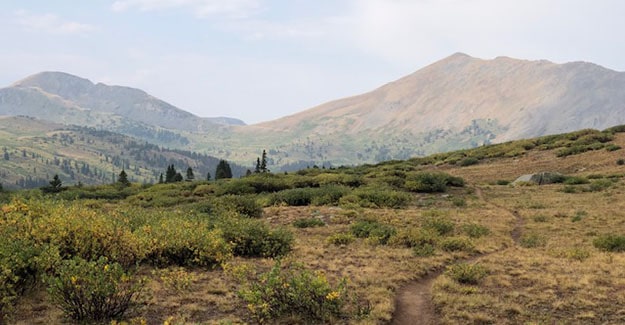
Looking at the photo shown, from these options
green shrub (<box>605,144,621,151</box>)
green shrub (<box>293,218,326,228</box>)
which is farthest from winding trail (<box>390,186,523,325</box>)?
green shrub (<box>605,144,621,151</box>)

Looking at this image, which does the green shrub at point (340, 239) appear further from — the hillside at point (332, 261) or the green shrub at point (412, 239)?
the green shrub at point (412, 239)

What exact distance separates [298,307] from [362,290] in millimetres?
2882

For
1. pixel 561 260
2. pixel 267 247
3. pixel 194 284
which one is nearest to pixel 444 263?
pixel 561 260

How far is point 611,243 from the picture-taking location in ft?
59.5

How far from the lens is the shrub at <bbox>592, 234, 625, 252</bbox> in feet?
58.9

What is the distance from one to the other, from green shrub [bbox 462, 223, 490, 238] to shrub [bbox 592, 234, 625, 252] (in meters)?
4.47

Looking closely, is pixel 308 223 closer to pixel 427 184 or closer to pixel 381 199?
pixel 381 199

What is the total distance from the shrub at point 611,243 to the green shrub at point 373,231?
26.9ft

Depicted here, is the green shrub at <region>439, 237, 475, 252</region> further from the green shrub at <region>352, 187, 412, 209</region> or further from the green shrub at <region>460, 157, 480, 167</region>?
the green shrub at <region>460, 157, 480, 167</region>

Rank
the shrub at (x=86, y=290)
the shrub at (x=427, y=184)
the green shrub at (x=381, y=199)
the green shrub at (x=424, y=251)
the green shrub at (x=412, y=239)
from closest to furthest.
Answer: the shrub at (x=86, y=290) < the green shrub at (x=424, y=251) < the green shrub at (x=412, y=239) < the green shrub at (x=381, y=199) < the shrub at (x=427, y=184)

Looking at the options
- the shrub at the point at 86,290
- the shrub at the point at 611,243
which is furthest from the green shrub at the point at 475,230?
the shrub at the point at 86,290

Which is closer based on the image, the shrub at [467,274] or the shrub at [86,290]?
the shrub at [86,290]

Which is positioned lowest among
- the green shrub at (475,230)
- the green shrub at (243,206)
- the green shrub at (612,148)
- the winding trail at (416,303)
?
the winding trail at (416,303)

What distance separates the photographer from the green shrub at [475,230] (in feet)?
69.3
